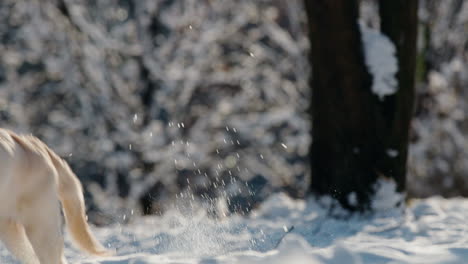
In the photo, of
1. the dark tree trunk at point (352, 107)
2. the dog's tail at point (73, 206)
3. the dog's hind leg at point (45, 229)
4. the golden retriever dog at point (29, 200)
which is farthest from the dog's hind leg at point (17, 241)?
the dark tree trunk at point (352, 107)

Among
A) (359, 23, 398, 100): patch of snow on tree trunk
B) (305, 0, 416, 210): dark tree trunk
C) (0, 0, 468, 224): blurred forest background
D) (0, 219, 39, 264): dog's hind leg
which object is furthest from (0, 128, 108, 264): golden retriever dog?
(0, 0, 468, 224): blurred forest background

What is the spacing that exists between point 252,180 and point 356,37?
9712mm

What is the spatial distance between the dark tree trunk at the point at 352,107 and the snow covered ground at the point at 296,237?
0.36 meters

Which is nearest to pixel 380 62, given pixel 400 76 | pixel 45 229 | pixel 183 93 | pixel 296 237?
pixel 400 76

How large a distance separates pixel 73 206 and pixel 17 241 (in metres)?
0.38

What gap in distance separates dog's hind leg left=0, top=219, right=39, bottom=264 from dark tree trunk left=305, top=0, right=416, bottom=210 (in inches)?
113

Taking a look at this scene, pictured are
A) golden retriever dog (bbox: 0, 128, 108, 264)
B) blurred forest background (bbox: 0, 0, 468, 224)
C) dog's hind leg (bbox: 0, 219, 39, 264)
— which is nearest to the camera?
golden retriever dog (bbox: 0, 128, 108, 264)

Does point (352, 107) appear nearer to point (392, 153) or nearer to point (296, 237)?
point (392, 153)

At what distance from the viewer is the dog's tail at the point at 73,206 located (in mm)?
4766

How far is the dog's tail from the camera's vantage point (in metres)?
4.77

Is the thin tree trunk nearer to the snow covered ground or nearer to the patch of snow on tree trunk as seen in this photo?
the patch of snow on tree trunk

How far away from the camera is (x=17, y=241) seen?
15.1 ft

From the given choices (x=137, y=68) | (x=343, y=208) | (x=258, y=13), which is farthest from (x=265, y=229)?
(x=258, y=13)

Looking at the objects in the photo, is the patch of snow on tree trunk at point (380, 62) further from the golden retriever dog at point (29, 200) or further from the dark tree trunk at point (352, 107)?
the golden retriever dog at point (29, 200)
